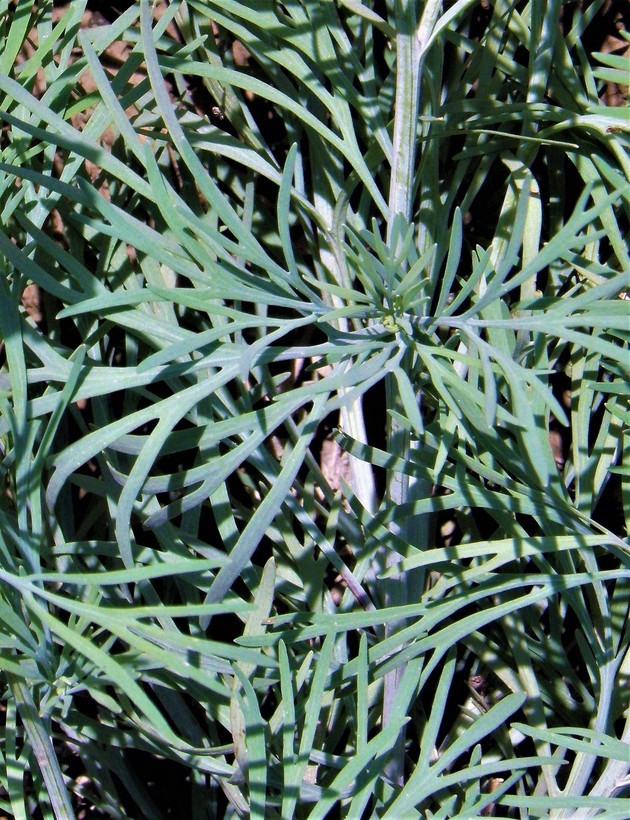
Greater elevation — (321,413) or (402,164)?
(402,164)

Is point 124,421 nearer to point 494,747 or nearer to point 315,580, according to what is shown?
point 315,580

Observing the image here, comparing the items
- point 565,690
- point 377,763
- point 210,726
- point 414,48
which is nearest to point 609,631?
point 565,690

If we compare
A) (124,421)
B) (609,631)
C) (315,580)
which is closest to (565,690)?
(609,631)

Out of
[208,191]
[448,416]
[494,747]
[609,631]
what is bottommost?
[494,747]

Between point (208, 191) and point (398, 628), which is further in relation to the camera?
point (398, 628)

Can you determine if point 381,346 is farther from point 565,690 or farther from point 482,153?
point 565,690

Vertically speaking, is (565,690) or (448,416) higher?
(448,416)
